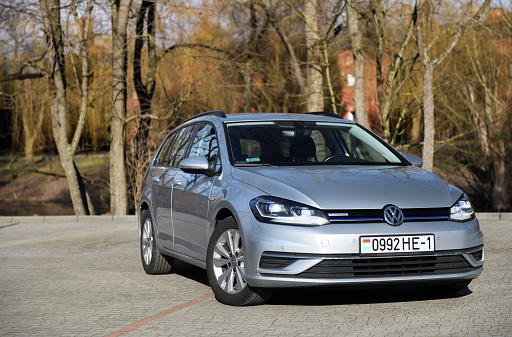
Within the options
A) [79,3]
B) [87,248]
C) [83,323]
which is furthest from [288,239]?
[79,3]

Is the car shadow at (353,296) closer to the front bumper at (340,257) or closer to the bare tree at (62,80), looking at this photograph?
the front bumper at (340,257)

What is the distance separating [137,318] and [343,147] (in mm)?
2669

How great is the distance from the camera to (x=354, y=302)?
6957 mm

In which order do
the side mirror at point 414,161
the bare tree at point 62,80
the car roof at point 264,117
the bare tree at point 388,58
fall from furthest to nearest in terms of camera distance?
the bare tree at point 388,58
the bare tree at point 62,80
the car roof at point 264,117
the side mirror at point 414,161

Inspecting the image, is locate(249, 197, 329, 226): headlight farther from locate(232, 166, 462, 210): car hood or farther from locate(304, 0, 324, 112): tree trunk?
locate(304, 0, 324, 112): tree trunk

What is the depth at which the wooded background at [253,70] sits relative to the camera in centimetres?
2267

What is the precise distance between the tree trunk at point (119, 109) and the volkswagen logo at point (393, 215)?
17.0 m

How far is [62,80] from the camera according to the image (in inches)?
923

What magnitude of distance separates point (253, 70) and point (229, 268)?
18.5m

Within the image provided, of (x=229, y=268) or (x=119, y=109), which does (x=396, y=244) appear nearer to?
(x=229, y=268)

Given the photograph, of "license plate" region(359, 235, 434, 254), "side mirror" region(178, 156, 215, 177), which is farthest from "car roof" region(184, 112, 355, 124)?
"license plate" region(359, 235, 434, 254)

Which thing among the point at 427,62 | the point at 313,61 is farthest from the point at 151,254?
the point at 313,61

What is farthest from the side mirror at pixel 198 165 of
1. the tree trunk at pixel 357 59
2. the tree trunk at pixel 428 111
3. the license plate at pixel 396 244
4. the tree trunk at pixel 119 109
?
the tree trunk at pixel 119 109

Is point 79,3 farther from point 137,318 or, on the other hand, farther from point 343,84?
point 137,318
